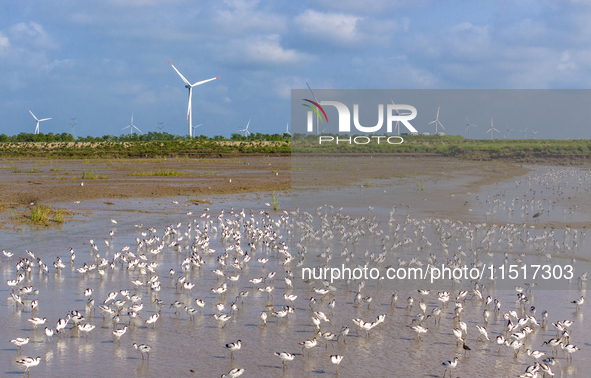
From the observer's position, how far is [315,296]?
10523 mm

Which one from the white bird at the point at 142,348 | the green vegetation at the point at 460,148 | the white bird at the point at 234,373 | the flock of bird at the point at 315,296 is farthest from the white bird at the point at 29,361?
the green vegetation at the point at 460,148

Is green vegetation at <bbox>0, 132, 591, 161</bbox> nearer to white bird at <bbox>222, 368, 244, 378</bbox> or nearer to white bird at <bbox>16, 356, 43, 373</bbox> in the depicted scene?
white bird at <bbox>16, 356, 43, 373</bbox>

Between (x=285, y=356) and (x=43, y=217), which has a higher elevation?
(x=43, y=217)

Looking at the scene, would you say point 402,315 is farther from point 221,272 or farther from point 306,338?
point 221,272

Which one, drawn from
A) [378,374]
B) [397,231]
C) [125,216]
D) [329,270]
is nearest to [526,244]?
[397,231]

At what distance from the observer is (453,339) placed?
27.5ft

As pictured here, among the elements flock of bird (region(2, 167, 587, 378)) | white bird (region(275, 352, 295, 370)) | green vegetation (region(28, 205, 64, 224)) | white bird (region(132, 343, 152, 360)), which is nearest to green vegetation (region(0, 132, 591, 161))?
green vegetation (region(28, 205, 64, 224))

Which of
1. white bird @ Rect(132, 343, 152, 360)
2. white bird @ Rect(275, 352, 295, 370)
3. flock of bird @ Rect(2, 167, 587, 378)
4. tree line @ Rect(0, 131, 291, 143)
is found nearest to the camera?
white bird @ Rect(275, 352, 295, 370)

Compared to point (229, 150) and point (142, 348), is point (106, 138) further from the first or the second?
point (142, 348)

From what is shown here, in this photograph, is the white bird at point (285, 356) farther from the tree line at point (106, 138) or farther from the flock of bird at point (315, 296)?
the tree line at point (106, 138)

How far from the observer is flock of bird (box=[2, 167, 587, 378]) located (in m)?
8.05

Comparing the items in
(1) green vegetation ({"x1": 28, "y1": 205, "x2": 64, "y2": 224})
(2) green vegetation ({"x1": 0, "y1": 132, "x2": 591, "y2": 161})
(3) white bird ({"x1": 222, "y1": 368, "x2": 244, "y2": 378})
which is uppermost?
(2) green vegetation ({"x1": 0, "y1": 132, "x2": 591, "y2": 161})

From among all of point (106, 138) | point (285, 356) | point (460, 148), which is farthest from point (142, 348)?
point (106, 138)

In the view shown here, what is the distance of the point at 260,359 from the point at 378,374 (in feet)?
5.51
